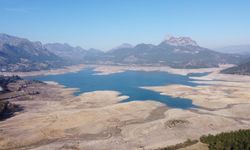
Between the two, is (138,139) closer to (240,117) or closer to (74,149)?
(74,149)

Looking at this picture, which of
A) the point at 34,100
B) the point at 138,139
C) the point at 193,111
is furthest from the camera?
the point at 34,100

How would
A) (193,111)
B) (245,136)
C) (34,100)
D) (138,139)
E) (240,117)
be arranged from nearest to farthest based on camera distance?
(245,136) → (138,139) → (240,117) → (193,111) → (34,100)

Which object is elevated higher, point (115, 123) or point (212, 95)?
point (212, 95)

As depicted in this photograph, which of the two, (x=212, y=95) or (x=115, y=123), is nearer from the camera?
(x=115, y=123)

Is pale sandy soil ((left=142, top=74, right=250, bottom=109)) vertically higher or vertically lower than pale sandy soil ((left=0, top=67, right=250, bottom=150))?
higher

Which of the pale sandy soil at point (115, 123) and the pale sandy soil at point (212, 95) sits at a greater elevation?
the pale sandy soil at point (212, 95)

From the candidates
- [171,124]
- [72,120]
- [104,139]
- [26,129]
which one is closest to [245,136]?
[171,124]

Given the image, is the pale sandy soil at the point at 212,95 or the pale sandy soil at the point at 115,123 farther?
the pale sandy soil at the point at 212,95

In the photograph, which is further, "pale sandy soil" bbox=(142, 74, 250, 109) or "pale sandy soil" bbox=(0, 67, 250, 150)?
"pale sandy soil" bbox=(142, 74, 250, 109)
